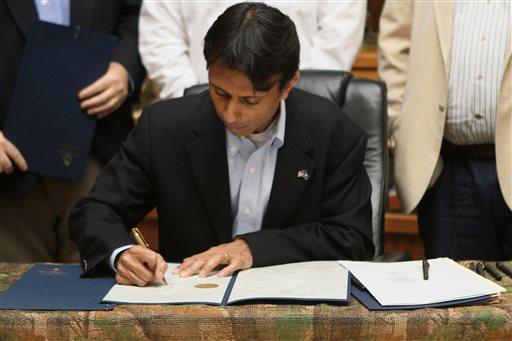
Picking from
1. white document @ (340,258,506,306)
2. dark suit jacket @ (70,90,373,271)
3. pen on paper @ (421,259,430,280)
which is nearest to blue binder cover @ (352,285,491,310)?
white document @ (340,258,506,306)

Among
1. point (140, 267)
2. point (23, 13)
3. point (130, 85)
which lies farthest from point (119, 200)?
point (23, 13)

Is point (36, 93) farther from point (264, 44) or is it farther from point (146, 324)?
point (146, 324)

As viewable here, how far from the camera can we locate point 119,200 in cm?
221

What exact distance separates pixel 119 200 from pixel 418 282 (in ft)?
2.57

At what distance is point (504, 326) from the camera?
1671mm

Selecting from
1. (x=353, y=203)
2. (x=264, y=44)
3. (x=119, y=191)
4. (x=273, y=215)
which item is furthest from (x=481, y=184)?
(x=119, y=191)

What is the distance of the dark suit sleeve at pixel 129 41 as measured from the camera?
2783mm

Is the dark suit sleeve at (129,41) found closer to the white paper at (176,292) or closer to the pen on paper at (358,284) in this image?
the white paper at (176,292)

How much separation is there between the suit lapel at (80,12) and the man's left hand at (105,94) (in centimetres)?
17

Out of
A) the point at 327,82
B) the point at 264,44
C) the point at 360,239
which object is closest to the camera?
the point at 264,44

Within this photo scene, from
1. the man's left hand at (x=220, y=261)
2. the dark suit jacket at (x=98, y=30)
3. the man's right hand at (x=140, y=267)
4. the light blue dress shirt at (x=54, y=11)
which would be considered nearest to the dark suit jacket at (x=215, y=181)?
the man's left hand at (x=220, y=261)

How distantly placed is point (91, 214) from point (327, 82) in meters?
0.80

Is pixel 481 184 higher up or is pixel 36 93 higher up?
pixel 36 93

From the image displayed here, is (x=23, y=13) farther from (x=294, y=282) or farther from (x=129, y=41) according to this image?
(x=294, y=282)
